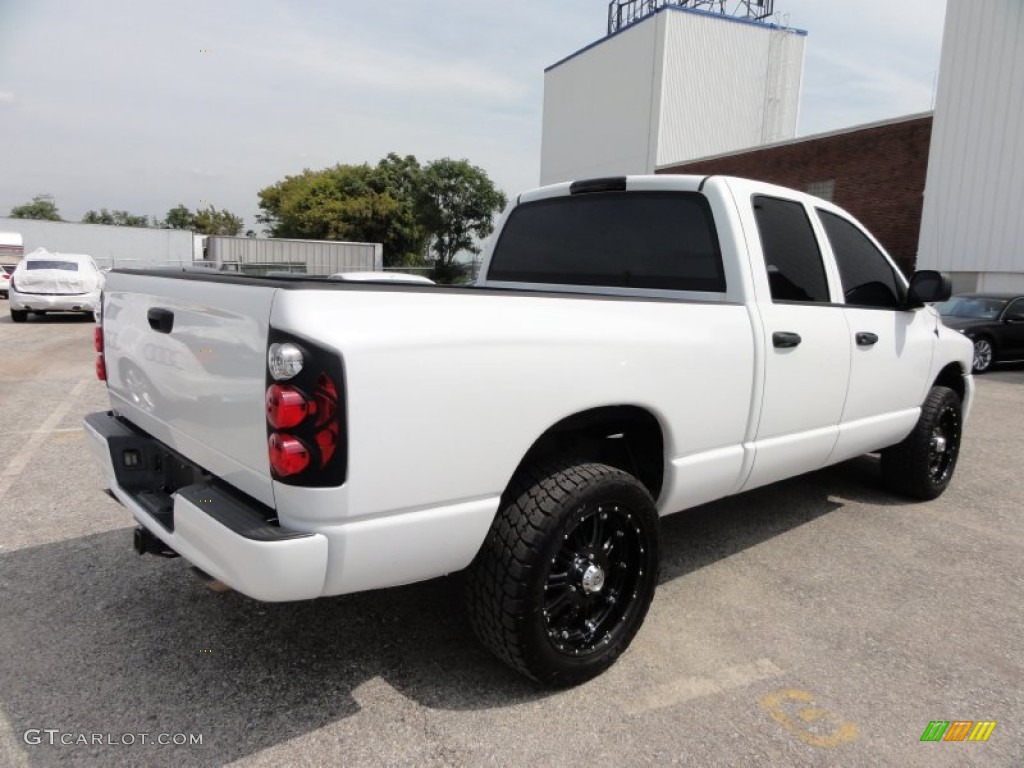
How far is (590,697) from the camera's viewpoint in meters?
2.55

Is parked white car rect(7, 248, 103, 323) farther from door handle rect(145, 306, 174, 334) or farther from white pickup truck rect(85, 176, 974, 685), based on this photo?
door handle rect(145, 306, 174, 334)

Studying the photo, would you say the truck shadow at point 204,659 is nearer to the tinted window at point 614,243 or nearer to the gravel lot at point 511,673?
the gravel lot at point 511,673

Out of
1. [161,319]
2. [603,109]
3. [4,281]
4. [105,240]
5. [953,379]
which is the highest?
[603,109]

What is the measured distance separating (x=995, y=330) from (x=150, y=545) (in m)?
14.1

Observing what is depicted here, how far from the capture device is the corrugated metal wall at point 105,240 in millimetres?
45188

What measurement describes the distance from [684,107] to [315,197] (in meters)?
32.5

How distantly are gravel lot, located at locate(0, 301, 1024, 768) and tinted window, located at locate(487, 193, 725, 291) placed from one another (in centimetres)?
152

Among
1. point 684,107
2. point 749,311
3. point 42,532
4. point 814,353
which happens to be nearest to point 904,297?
point 814,353

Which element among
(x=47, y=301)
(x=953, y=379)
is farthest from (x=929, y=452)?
(x=47, y=301)

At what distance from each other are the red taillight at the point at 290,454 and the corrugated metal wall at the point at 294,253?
30861mm

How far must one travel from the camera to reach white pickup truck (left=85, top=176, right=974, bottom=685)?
196 cm

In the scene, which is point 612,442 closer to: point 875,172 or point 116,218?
point 875,172

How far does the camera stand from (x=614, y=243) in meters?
3.67

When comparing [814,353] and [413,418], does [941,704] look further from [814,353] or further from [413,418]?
[413,418]
